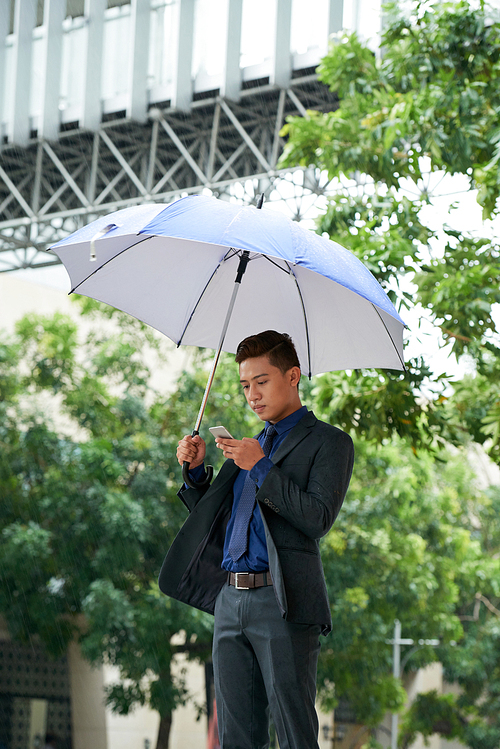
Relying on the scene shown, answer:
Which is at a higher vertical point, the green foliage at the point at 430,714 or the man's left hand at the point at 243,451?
the man's left hand at the point at 243,451

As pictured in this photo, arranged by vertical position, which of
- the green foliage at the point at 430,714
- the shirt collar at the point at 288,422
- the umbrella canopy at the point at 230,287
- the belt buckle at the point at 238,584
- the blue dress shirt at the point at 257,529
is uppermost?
the umbrella canopy at the point at 230,287

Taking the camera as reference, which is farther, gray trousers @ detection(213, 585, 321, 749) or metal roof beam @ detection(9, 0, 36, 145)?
metal roof beam @ detection(9, 0, 36, 145)

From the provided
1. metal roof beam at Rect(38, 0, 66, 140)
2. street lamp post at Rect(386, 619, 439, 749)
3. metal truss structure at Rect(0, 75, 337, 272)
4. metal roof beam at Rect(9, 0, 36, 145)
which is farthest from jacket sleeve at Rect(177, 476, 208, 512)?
street lamp post at Rect(386, 619, 439, 749)

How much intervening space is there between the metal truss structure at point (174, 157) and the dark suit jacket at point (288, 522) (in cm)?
A: 1029

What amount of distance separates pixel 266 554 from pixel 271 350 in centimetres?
70

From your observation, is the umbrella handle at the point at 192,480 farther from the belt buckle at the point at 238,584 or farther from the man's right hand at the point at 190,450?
the belt buckle at the point at 238,584

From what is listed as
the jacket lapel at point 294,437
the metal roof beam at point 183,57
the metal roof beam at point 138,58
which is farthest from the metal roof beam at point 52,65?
the jacket lapel at point 294,437

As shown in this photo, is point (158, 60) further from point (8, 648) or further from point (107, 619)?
point (8, 648)

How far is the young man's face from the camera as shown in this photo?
3.23 meters

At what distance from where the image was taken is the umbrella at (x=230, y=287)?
3355 millimetres

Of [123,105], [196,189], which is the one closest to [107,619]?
[196,189]

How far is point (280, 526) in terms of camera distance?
121 inches

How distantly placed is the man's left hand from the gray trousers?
1.38ft

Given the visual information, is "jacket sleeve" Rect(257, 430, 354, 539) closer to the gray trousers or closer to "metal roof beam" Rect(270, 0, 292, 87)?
the gray trousers
